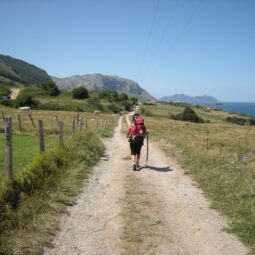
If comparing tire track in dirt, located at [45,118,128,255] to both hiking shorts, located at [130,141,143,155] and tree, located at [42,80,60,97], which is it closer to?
hiking shorts, located at [130,141,143,155]

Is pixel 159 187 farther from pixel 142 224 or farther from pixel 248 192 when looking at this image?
pixel 142 224

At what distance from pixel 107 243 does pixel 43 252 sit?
129 cm

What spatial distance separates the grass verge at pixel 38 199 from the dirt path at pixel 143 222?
1.13 ft

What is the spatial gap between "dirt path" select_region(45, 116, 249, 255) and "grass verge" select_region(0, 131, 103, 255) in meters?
0.35

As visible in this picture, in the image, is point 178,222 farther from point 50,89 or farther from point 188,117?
point 50,89

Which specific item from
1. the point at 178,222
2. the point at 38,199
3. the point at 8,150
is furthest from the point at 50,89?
the point at 178,222

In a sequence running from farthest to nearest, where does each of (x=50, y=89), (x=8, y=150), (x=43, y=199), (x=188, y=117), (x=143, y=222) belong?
(x=50, y=89) → (x=188, y=117) → (x=8, y=150) → (x=43, y=199) → (x=143, y=222)

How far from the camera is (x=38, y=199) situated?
29.7 feet

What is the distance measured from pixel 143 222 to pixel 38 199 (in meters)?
2.72

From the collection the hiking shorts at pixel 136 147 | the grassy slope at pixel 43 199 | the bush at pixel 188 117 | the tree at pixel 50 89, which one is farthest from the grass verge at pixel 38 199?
the tree at pixel 50 89

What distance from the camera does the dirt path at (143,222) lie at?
23.5ft

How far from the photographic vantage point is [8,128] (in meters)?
9.47

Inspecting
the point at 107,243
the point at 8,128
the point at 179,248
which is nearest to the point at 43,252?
the point at 107,243

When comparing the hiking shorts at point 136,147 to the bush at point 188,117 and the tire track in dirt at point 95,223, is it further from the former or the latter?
the bush at point 188,117
